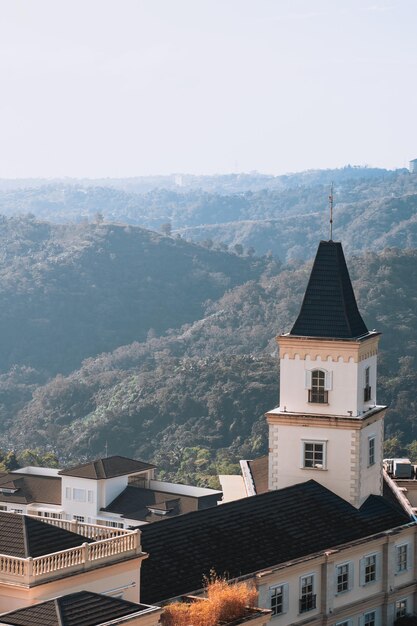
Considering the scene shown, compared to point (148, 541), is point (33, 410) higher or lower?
lower

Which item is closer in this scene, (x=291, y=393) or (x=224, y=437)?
(x=291, y=393)

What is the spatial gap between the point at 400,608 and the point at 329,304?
727cm

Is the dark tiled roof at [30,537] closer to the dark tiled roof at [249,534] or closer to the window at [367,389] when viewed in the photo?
the dark tiled roof at [249,534]

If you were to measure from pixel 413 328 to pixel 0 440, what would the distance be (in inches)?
1528

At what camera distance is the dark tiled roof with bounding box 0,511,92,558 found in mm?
24109

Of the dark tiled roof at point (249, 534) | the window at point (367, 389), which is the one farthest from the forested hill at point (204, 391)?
the dark tiled roof at point (249, 534)

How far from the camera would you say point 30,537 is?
24.4 metres

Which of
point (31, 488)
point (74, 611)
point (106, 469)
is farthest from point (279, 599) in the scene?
point (31, 488)

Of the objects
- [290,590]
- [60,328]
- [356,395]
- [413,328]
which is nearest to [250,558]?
[290,590]

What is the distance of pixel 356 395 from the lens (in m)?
37.6

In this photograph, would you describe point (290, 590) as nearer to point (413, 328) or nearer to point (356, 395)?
point (356, 395)

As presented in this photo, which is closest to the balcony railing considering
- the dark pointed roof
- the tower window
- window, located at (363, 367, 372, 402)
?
the tower window

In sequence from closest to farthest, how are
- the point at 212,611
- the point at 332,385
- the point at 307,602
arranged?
the point at 212,611 < the point at 307,602 < the point at 332,385

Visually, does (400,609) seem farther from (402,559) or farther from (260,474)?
(260,474)
